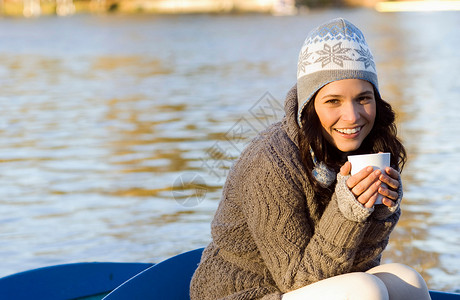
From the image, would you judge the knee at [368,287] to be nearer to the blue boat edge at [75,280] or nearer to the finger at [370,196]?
the finger at [370,196]

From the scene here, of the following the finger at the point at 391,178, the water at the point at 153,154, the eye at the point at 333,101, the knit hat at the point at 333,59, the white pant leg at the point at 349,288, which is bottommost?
the water at the point at 153,154

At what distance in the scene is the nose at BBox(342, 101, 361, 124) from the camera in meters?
2.47

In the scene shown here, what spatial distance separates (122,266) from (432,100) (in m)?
7.80

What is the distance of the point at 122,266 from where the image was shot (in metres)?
3.68

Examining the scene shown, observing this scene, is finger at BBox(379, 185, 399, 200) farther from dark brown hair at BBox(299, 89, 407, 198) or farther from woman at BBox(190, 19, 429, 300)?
dark brown hair at BBox(299, 89, 407, 198)

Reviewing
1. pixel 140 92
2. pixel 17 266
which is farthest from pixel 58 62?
pixel 17 266

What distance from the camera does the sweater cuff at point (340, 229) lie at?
2396mm

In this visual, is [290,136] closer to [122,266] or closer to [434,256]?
[122,266]

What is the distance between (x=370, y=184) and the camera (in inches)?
91.6

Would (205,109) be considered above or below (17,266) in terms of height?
below

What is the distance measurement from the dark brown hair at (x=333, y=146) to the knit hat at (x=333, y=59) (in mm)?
42

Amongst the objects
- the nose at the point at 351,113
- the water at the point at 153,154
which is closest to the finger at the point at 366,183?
the nose at the point at 351,113

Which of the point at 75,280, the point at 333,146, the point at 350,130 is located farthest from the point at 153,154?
the point at 350,130

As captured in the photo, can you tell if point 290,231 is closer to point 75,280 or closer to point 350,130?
point 350,130
